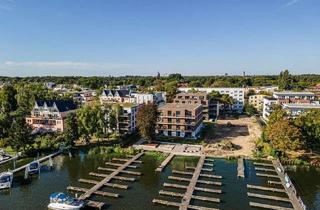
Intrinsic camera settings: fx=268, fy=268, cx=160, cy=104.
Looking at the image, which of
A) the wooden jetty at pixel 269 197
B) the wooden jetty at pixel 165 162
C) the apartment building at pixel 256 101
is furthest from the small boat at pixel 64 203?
the apartment building at pixel 256 101

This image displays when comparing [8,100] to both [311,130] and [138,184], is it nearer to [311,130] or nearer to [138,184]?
[138,184]

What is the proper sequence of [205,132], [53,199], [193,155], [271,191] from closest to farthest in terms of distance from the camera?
[53,199], [271,191], [193,155], [205,132]

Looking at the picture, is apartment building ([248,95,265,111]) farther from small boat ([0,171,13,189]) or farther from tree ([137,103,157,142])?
small boat ([0,171,13,189])

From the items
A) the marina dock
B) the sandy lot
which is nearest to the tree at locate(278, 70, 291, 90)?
the sandy lot

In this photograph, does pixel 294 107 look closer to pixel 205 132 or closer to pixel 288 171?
pixel 205 132

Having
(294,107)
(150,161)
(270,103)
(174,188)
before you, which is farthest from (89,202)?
(270,103)

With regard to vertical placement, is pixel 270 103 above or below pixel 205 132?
above
